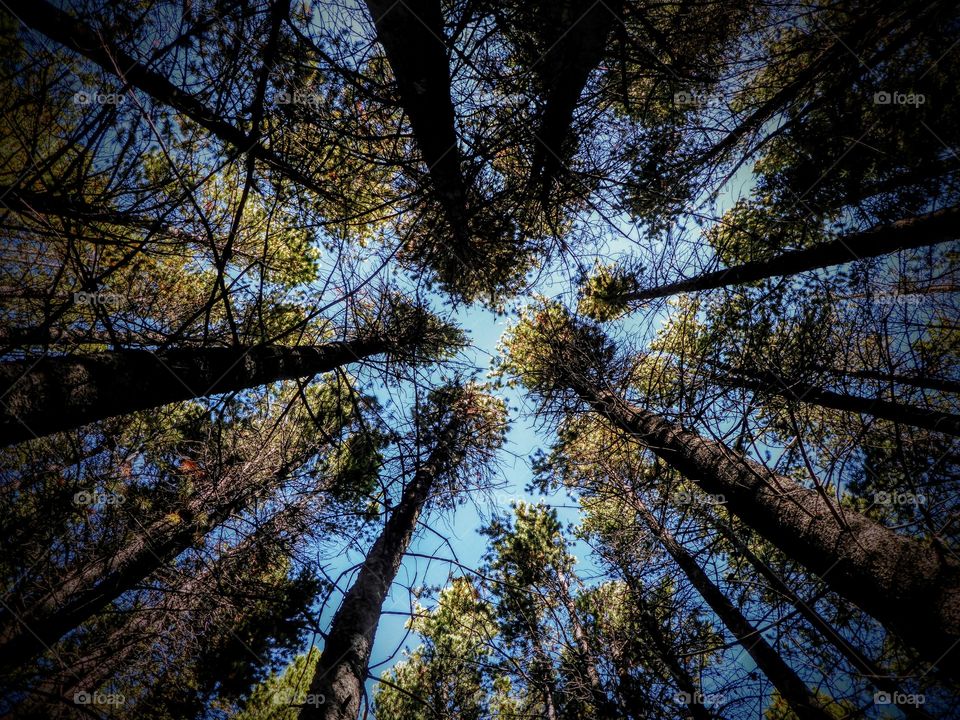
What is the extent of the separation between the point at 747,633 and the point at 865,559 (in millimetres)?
2249

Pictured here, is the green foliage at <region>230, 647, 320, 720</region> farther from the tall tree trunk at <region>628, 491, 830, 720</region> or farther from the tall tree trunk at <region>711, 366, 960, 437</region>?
the tall tree trunk at <region>711, 366, 960, 437</region>

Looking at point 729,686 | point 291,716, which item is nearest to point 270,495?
point 291,716

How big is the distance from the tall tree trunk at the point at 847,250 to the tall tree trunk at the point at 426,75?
9.27 ft

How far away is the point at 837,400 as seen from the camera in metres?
4.80

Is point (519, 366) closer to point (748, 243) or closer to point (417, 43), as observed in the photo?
point (748, 243)

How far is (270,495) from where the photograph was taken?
5621 millimetres

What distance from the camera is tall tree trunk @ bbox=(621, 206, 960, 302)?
3.08 meters

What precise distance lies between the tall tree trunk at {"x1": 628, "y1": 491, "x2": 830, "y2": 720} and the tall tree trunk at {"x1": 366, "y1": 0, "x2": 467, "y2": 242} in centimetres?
423

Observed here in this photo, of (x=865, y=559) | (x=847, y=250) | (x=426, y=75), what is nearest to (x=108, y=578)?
(x=426, y=75)

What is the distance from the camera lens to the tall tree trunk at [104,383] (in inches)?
63.9

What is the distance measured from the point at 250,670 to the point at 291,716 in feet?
4.27

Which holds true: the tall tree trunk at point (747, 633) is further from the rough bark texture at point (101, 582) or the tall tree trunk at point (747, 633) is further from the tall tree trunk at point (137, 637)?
the rough bark texture at point (101, 582)

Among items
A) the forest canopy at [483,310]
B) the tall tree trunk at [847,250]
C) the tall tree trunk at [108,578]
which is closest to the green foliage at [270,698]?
the forest canopy at [483,310]

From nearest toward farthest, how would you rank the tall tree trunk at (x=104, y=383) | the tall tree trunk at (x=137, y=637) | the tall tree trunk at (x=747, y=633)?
the tall tree trunk at (x=104, y=383) < the tall tree trunk at (x=747, y=633) < the tall tree trunk at (x=137, y=637)
